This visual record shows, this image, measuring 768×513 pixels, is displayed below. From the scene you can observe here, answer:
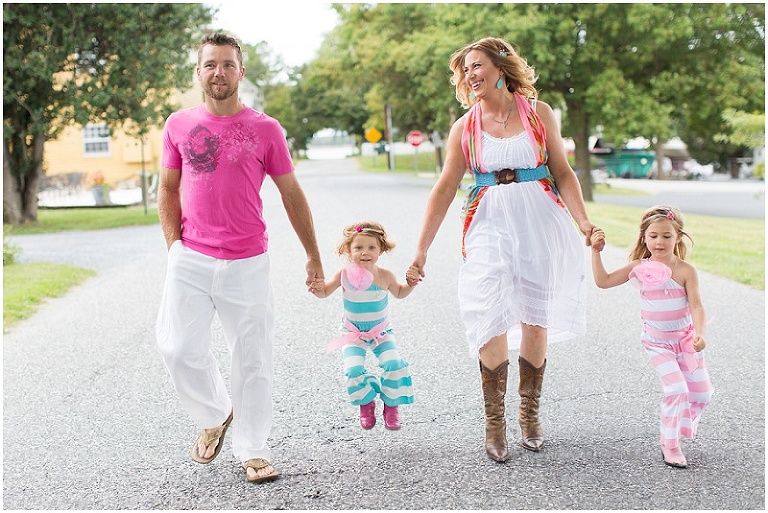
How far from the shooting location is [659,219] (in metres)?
4.51

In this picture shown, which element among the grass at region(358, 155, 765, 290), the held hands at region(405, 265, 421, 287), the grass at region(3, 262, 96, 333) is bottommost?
the grass at region(3, 262, 96, 333)

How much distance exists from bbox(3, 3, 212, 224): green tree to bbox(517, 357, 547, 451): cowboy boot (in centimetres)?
1704

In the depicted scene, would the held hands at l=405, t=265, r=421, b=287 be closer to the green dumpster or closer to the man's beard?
the man's beard

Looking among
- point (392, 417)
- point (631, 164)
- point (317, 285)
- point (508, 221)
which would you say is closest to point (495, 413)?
point (392, 417)

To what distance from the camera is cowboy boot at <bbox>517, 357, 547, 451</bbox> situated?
472 centimetres

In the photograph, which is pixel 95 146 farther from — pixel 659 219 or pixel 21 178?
pixel 659 219

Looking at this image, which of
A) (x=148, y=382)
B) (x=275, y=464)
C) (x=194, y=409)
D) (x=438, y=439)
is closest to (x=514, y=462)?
(x=438, y=439)

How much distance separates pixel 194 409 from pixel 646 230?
2.39 m

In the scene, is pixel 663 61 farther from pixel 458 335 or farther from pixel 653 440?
pixel 653 440

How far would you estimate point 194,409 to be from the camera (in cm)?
447

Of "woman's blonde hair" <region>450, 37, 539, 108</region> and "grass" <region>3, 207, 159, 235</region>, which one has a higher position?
"woman's blonde hair" <region>450, 37, 539, 108</region>

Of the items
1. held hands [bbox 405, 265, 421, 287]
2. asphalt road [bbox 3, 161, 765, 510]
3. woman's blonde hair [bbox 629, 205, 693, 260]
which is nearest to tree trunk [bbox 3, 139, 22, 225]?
asphalt road [bbox 3, 161, 765, 510]

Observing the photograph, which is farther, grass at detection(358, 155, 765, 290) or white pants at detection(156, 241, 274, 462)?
grass at detection(358, 155, 765, 290)

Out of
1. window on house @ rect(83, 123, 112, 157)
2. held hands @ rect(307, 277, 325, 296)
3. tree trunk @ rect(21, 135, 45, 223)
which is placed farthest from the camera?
window on house @ rect(83, 123, 112, 157)
